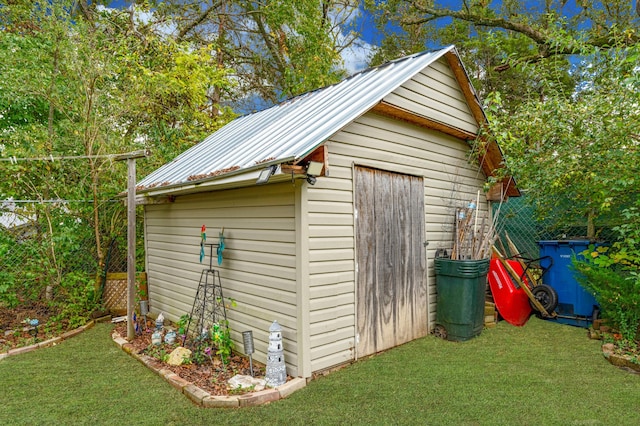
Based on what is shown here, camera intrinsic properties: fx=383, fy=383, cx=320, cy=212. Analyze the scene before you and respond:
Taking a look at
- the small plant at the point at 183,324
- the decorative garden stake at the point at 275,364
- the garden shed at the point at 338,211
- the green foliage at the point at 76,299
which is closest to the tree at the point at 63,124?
the green foliage at the point at 76,299

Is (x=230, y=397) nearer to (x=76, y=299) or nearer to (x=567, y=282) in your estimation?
(x=76, y=299)

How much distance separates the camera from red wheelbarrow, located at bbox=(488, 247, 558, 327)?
5.18 m

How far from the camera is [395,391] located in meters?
3.26

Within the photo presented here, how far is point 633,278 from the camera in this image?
3914mm

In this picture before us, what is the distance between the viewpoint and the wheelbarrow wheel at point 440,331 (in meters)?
4.63

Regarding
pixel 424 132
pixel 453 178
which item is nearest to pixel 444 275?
pixel 453 178

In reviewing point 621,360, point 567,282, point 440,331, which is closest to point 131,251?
point 440,331

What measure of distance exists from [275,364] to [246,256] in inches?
45.6

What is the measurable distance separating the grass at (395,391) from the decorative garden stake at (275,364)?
0.20 m

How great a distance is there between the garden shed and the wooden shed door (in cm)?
2

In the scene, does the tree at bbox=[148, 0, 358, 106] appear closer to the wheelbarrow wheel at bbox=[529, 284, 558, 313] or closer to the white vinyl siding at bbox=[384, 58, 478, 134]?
the white vinyl siding at bbox=[384, 58, 478, 134]

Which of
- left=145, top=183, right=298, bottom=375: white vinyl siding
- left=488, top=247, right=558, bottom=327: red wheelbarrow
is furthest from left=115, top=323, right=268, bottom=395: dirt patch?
left=488, top=247, right=558, bottom=327: red wheelbarrow

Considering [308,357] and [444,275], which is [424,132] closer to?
[444,275]

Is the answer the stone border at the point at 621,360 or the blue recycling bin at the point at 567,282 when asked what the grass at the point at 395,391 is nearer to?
the stone border at the point at 621,360
